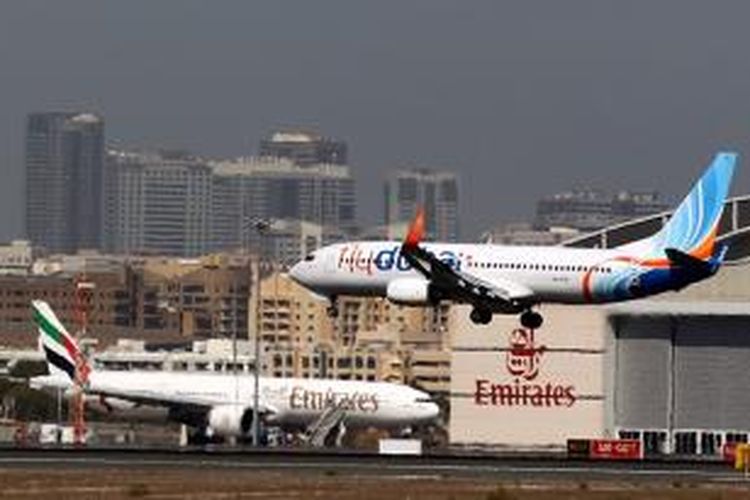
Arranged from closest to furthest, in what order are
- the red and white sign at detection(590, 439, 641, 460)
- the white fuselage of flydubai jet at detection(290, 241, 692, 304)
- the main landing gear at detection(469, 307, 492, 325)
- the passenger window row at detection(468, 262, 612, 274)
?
the main landing gear at detection(469, 307, 492, 325)
the white fuselage of flydubai jet at detection(290, 241, 692, 304)
the passenger window row at detection(468, 262, 612, 274)
the red and white sign at detection(590, 439, 641, 460)

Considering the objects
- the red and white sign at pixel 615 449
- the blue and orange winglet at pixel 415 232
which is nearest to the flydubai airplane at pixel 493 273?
the blue and orange winglet at pixel 415 232

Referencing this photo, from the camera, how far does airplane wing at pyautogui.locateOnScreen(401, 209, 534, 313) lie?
15650 centimetres

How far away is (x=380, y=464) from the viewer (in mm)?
135125

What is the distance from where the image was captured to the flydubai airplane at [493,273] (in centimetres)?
15700

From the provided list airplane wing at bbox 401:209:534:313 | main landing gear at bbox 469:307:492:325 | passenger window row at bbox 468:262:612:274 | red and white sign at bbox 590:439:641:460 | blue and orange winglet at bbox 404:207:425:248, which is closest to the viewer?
blue and orange winglet at bbox 404:207:425:248

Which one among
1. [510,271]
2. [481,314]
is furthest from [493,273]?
[481,314]

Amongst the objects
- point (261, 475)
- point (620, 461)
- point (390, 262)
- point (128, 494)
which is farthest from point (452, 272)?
point (128, 494)

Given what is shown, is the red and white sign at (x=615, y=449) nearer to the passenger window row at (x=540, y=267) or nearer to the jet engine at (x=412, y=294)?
the passenger window row at (x=540, y=267)

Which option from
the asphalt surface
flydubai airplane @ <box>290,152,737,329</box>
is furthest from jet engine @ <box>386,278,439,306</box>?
the asphalt surface

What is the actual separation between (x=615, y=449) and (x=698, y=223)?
39.5 feet

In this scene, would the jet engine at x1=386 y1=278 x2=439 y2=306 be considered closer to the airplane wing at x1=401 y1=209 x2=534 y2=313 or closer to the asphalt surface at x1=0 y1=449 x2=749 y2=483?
the airplane wing at x1=401 y1=209 x2=534 y2=313

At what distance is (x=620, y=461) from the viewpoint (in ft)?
492

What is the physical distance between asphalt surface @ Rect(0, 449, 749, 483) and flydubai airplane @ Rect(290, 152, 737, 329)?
10.1m

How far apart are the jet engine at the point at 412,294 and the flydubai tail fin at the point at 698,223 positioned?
11.9 metres
